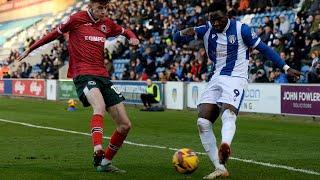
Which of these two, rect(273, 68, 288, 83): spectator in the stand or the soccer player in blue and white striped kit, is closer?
the soccer player in blue and white striped kit

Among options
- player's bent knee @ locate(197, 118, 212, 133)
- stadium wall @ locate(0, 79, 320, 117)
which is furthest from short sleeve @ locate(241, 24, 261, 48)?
stadium wall @ locate(0, 79, 320, 117)

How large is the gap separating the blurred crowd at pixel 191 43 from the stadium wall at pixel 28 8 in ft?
45.3

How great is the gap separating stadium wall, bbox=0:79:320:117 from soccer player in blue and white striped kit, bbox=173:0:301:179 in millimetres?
11618

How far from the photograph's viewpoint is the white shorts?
8.26 m

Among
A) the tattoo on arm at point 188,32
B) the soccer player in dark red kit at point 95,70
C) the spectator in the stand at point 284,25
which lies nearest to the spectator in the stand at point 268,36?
the spectator in the stand at point 284,25

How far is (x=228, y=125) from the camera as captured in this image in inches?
320

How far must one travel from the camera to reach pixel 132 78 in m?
31.0

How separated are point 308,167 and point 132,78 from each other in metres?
22.2

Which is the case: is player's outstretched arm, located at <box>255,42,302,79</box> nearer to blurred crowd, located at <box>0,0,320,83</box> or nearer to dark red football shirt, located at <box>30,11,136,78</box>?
dark red football shirt, located at <box>30,11,136,78</box>

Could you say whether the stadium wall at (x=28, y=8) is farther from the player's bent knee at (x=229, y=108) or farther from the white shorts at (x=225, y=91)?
the player's bent knee at (x=229, y=108)

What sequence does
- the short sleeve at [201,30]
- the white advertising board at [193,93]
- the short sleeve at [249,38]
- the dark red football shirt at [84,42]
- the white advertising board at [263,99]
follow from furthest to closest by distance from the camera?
the white advertising board at [193,93] → the white advertising board at [263,99] → the dark red football shirt at [84,42] → the short sleeve at [201,30] → the short sleeve at [249,38]

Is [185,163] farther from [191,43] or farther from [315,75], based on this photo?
[191,43]

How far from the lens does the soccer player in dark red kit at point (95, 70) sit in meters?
8.76

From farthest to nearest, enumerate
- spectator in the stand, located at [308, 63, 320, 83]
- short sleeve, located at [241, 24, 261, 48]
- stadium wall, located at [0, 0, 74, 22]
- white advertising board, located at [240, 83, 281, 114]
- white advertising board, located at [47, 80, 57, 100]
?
stadium wall, located at [0, 0, 74, 22] < white advertising board, located at [47, 80, 57, 100] < white advertising board, located at [240, 83, 281, 114] < spectator in the stand, located at [308, 63, 320, 83] < short sleeve, located at [241, 24, 261, 48]
